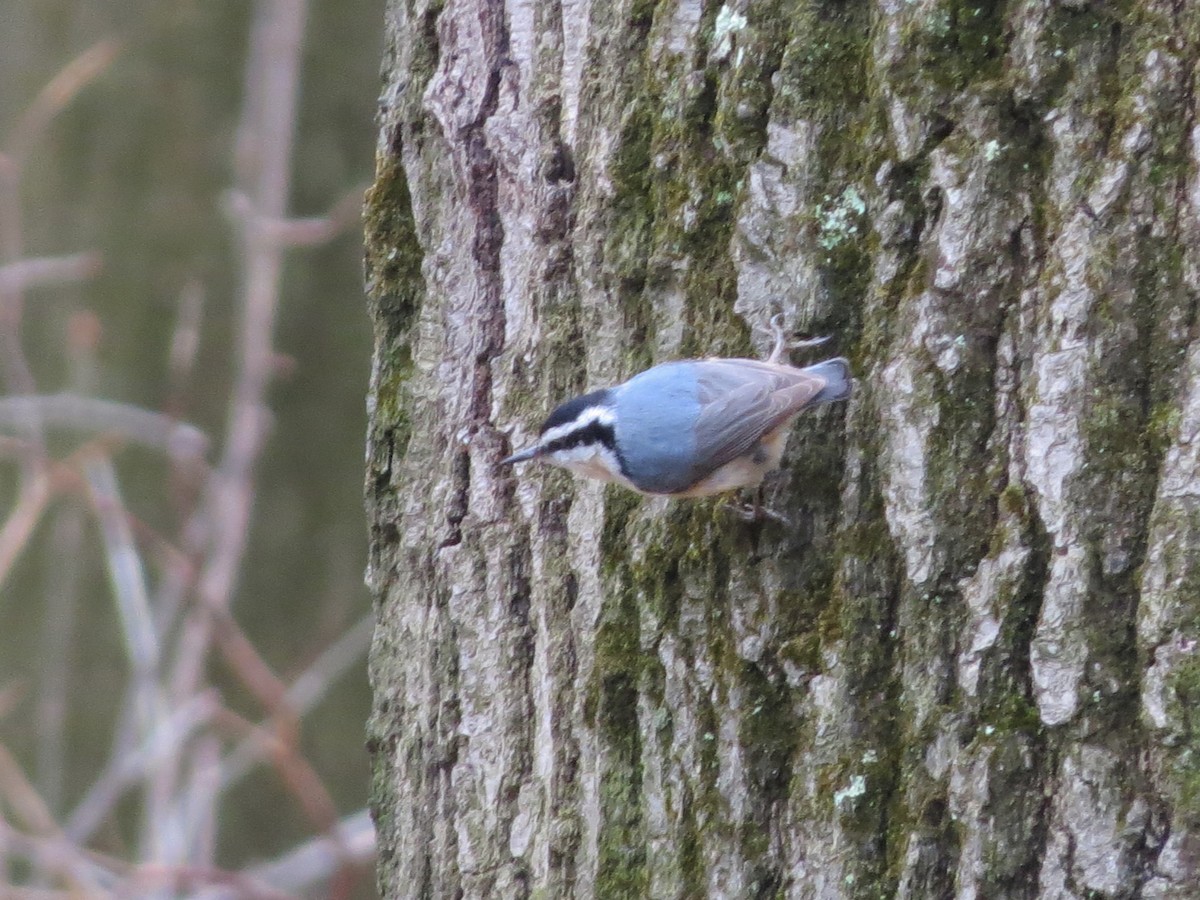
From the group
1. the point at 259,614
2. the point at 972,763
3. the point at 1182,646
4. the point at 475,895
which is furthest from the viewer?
the point at 259,614

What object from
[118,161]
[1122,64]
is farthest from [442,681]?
[118,161]

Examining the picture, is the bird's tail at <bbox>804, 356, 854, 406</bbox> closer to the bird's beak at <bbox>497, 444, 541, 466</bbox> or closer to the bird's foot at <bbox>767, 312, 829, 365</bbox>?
the bird's foot at <bbox>767, 312, 829, 365</bbox>

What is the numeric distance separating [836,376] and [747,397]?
0.29m

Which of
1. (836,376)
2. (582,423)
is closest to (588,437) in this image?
(582,423)

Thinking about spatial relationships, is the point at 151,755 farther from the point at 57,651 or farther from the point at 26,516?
the point at 57,651

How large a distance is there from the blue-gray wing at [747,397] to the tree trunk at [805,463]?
4cm

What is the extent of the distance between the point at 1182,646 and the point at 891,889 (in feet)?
1.44

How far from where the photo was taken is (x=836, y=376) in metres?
1.55

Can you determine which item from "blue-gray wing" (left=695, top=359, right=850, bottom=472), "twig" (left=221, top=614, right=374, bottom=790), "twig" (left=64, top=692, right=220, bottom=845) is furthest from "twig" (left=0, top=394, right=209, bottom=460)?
"blue-gray wing" (left=695, top=359, right=850, bottom=472)

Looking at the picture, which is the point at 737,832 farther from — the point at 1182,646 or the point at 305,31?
the point at 305,31

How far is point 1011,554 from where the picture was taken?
1.37 meters

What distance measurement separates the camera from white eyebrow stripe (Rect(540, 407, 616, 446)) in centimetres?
171

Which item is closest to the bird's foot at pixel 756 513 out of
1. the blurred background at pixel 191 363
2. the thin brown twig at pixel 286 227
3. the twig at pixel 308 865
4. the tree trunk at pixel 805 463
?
the tree trunk at pixel 805 463

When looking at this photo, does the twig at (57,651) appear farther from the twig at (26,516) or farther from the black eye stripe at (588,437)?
the black eye stripe at (588,437)
